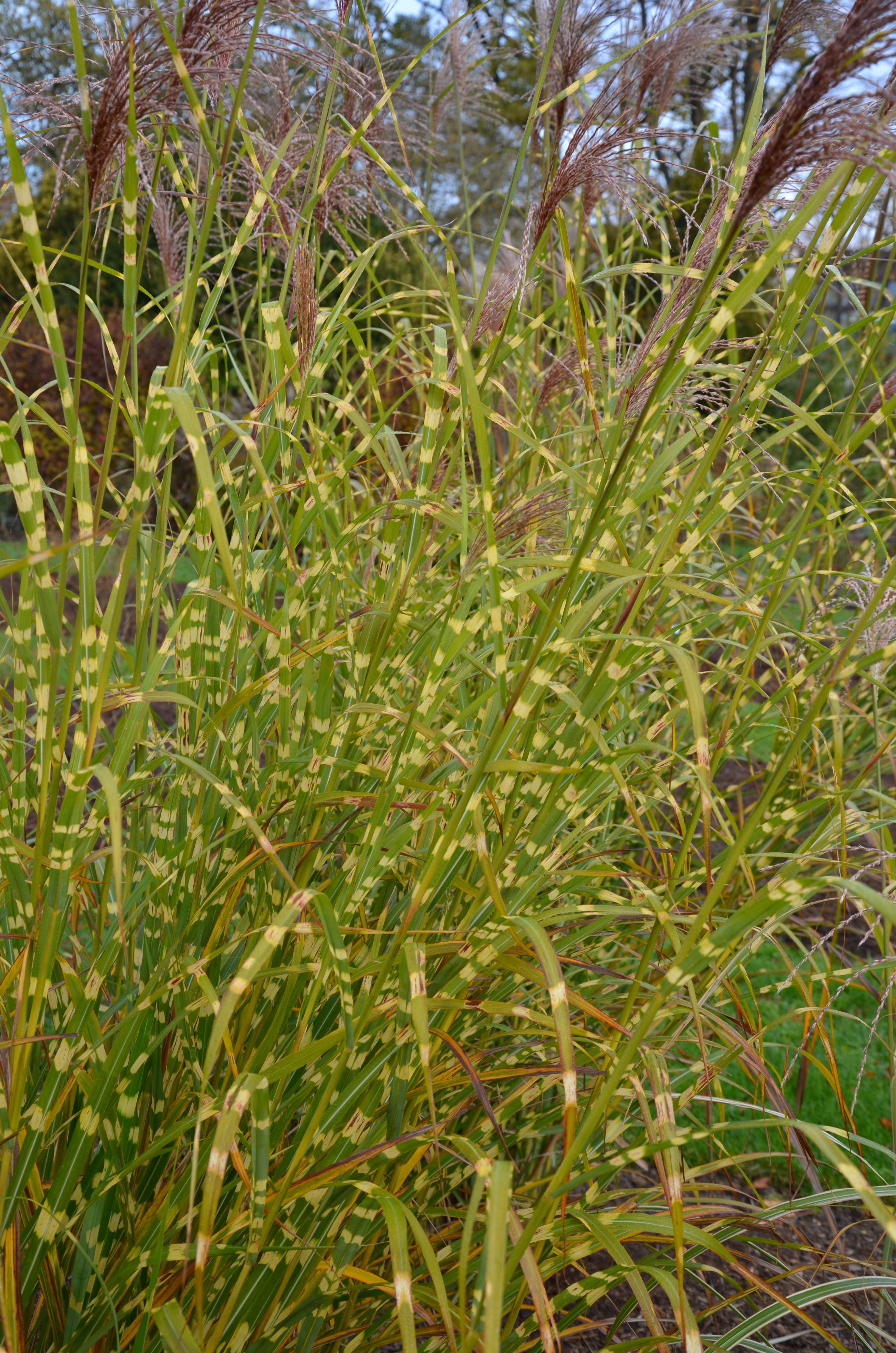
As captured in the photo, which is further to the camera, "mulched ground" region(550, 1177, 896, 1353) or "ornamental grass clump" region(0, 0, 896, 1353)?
"mulched ground" region(550, 1177, 896, 1353)

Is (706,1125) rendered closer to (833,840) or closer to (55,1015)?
(833,840)

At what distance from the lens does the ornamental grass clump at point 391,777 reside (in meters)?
0.83

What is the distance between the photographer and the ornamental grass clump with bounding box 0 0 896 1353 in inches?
32.9

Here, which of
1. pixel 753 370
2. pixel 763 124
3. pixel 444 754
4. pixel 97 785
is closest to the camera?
pixel 753 370

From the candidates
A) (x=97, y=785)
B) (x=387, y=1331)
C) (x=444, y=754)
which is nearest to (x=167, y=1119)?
(x=387, y=1331)

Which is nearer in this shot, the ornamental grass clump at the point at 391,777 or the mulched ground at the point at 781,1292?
the ornamental grass clump at the point at 391,777

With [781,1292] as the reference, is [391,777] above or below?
above

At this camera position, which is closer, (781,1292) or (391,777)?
(391,777)

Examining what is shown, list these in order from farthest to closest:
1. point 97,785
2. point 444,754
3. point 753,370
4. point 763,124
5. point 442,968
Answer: point 97,785
point 444,754
point 763,124
point 442,968
point 753,370

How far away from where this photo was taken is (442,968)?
1.11 m

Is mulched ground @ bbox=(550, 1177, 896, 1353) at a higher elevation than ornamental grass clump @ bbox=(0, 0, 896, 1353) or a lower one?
lower

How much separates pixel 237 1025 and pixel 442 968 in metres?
0.26

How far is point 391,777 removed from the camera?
0.98 m

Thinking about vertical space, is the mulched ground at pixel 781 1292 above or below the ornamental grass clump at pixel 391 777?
below
